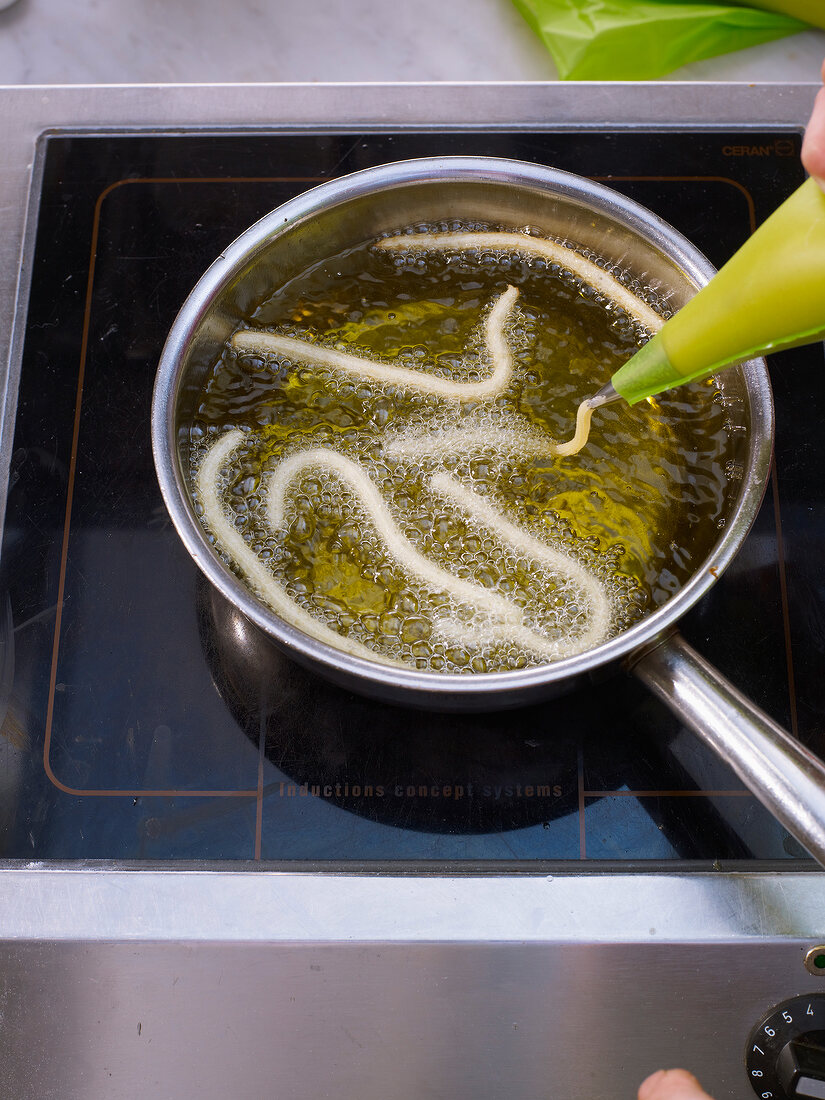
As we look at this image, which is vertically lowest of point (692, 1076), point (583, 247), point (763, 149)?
point (692, 1076)

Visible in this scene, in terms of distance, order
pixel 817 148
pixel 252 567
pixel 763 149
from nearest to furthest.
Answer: pixel 817 148 → pixel 252 567 → pixel 763 149

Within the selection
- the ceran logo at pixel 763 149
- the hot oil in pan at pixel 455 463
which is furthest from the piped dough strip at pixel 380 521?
the ceran logo at pixel 763 149

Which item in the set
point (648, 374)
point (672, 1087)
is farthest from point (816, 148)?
point (672, 1087)

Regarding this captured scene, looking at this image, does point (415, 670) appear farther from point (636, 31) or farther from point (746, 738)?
point (636, 31)

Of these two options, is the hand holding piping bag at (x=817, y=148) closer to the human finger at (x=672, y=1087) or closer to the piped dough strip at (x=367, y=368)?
the piped dough strip at (x=367, y=368)

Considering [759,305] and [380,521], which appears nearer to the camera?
[759,305]

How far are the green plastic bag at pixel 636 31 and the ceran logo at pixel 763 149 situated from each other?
146 millimetres

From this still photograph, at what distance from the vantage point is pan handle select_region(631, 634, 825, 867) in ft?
1.34

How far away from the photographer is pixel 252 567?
0.52 metres

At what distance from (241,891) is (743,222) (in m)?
0.59

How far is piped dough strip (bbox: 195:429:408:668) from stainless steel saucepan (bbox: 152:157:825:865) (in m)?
0.02

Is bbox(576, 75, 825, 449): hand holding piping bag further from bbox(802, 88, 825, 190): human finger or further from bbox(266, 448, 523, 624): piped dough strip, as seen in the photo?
bbox(266, 448, 523, 624): piped dough strip

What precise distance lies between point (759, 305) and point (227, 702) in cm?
38

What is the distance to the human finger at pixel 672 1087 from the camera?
0.45 meters
